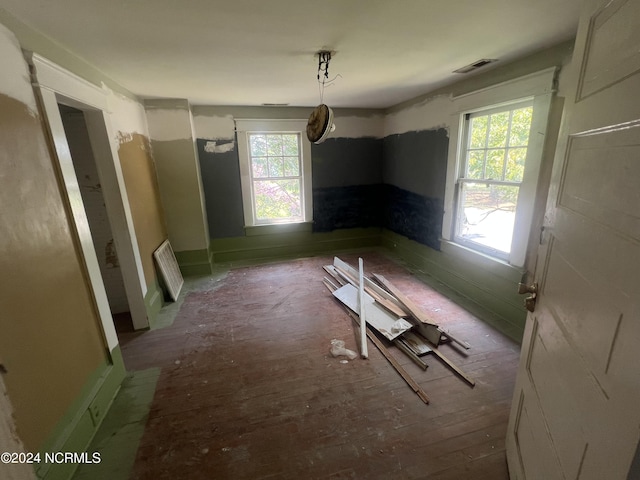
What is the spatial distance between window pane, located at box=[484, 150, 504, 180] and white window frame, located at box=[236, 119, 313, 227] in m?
2.61

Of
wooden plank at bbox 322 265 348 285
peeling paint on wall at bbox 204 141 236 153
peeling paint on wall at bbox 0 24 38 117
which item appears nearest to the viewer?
peeling paint on wall at bbox 0 24 38 117

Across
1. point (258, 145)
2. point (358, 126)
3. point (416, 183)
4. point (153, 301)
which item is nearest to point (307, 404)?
point (153, 301)

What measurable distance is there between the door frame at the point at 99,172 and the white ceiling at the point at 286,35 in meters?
0.27

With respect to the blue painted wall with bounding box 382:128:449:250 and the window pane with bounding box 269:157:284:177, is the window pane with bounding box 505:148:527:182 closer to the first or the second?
the blue painted wall with bounding box 382:128:449:250

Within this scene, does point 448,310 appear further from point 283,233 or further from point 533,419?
point 283,233

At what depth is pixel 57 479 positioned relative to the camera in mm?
1444

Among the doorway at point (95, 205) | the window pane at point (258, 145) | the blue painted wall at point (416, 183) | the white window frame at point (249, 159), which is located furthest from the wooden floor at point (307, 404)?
the window pane at point (258, 145)

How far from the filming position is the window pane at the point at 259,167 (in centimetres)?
451

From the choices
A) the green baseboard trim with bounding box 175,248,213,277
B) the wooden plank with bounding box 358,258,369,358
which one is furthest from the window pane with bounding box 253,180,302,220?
the wooden plank with bounding box 358,258,369,358

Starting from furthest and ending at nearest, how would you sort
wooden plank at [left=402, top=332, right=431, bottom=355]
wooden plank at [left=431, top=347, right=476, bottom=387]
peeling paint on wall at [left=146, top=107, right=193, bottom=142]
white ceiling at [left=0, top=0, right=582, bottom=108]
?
peeling paint on wall at [left=146, top=107, right=193, bottom=142] < wooden plank at [left=402, top=332, right=431, bottom=355] < wooden plank at [left=431, top=347, right=476, bottom=387] < white ceiling at [left=0, top=0, right=582, bottom=108]

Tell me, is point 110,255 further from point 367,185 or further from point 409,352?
point 367,185

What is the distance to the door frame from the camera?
1660 millimetres

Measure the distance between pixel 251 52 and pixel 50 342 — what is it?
2.21m

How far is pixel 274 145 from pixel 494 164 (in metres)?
3.09
